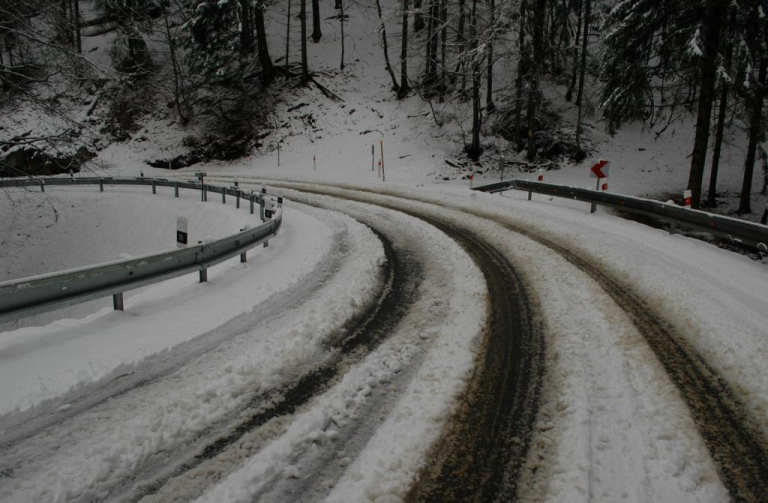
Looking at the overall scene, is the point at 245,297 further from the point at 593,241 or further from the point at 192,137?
the point at 192,137

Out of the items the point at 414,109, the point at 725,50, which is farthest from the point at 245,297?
the point at 414,109

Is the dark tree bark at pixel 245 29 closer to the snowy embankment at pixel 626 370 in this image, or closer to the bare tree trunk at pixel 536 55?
the bare tree trunk at pixel 536 55

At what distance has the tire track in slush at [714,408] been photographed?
2.98 metres

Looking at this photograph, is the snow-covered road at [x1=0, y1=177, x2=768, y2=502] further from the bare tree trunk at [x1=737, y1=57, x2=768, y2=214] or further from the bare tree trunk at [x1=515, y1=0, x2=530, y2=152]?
the bare tree trunk at [x1=515, y1=0, x2=530, y2=152]

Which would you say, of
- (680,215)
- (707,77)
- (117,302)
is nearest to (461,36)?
(707,77)

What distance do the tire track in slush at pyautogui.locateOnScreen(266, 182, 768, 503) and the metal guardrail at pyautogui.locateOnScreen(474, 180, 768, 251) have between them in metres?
4.40

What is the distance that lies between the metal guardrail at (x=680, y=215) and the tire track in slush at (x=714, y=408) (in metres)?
4.40

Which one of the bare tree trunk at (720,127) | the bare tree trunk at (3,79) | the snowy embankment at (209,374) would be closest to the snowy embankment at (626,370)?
the snowy embankment at (209,374)

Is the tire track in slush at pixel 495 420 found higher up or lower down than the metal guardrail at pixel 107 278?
lower down

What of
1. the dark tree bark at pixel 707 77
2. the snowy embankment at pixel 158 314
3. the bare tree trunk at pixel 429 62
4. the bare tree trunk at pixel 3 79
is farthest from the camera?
the bare tree trunk at pixel 429 62

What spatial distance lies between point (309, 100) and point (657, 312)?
3221 centimetres

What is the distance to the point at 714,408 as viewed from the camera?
3.73 metres

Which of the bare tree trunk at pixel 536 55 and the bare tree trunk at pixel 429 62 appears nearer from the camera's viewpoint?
the bare tree trunk at pixel 536 55

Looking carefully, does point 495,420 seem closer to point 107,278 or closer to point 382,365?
point 382,365
